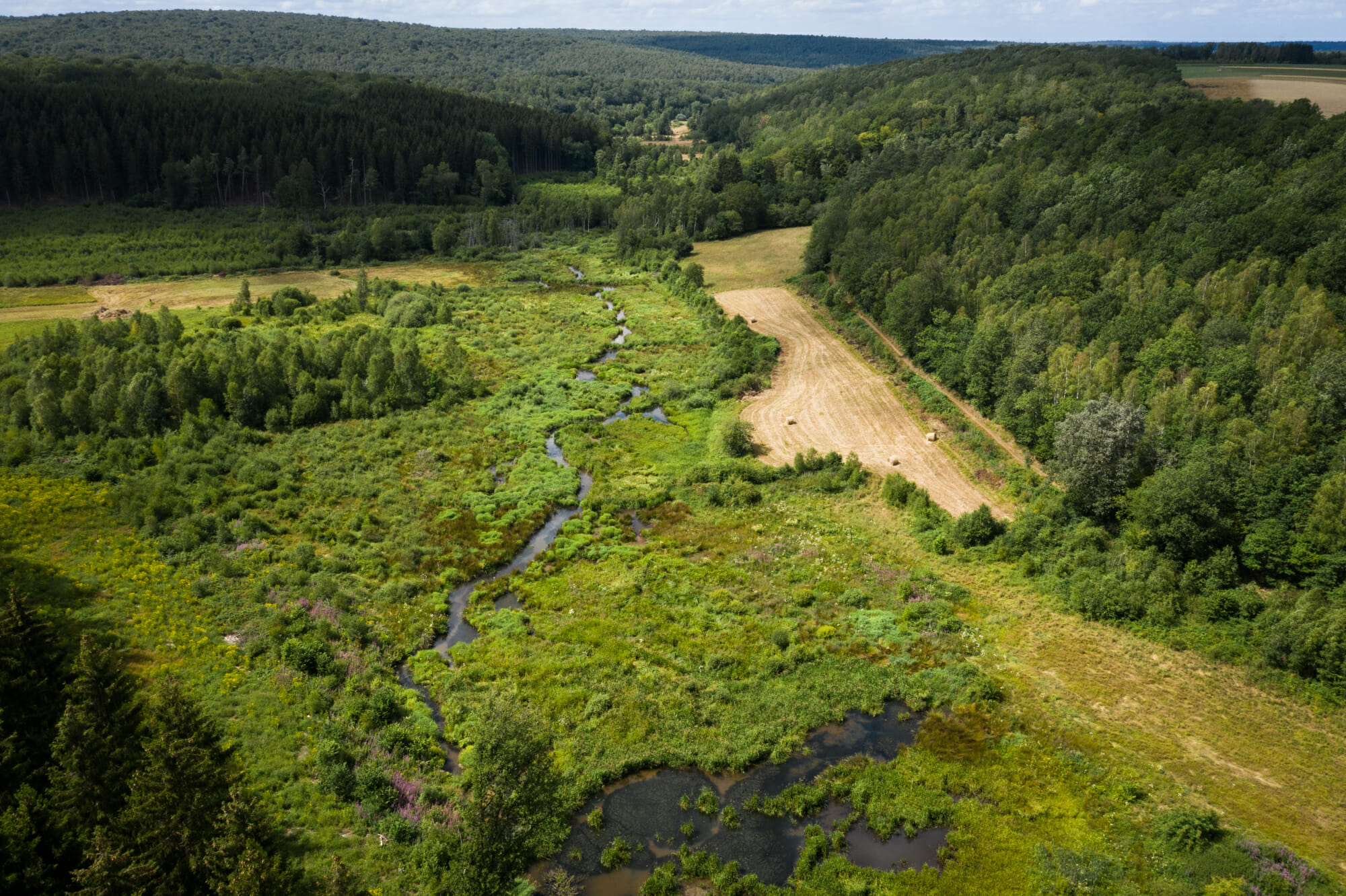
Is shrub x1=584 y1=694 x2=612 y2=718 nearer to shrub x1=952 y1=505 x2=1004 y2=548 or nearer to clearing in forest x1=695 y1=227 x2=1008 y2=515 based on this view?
shrub x1=952 y1=505 x2=1004 y2=548

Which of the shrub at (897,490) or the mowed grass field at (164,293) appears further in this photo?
the mowed grass field at (164,293)

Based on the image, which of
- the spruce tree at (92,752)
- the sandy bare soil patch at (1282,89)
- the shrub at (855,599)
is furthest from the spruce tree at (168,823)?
the sandy bare soil patch at (1282,89)

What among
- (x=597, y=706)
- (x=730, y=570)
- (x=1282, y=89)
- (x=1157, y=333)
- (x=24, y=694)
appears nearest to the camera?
(x=24, y=694)

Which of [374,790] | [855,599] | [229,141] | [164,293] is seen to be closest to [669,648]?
[855,599]

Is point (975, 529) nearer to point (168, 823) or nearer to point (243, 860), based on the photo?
point (243, 860)

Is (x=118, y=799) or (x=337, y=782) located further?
(x=337, y=782)

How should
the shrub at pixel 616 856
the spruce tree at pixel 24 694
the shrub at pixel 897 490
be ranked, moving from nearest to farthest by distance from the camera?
the spruce tree at pixel 24 694, the shrub at pixel 616 856, the shrub at pixel 897 490

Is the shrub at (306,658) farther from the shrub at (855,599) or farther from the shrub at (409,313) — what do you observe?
the shrub at (409,313)
